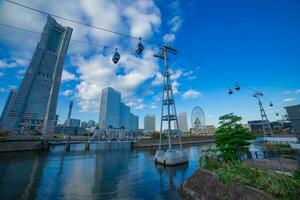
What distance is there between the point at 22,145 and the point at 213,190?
6590cm

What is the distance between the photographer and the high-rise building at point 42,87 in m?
124

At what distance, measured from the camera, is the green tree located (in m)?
14.8

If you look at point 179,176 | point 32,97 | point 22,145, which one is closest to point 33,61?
point 32,97

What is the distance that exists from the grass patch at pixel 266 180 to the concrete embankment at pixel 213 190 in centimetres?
34

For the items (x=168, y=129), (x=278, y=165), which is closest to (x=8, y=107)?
(x=168, y=129)

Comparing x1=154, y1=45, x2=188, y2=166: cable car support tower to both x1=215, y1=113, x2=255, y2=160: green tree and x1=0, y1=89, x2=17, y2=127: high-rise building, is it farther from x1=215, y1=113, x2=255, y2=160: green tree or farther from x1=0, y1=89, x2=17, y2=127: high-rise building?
x1=0, y1=89, x2=17, y2=127: high-rise building

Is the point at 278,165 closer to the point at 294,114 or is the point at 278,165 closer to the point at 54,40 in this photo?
the point at 294,114

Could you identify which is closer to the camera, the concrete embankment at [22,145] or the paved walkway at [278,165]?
the paved walkway at [278,165]

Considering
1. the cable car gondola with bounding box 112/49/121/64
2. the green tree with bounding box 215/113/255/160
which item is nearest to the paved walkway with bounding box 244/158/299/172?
the green tree with bounding box 215/113/255/160

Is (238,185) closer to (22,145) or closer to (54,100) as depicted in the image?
(22,145)

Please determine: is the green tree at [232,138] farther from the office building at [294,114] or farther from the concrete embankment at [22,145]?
the concrete embankment at [22,145]

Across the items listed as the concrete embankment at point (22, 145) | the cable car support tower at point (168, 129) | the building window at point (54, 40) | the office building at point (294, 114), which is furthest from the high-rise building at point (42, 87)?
the office building at point (294, 114)

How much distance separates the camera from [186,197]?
42.1 feet

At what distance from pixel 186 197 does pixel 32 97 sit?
16233 centimetres
